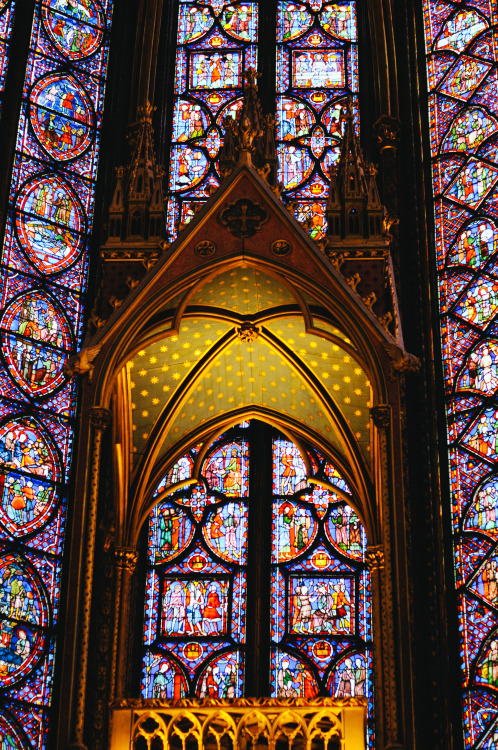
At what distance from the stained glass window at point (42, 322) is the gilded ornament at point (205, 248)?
7.97 ft

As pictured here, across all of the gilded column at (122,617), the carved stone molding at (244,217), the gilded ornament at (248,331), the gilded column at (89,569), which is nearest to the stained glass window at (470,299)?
the gilded ornament at (248,331)

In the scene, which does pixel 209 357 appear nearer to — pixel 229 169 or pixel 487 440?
pixel 229 169

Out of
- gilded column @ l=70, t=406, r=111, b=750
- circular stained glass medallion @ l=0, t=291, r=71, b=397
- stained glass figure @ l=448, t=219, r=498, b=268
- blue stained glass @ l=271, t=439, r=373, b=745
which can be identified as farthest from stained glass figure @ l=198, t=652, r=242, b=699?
stained glass figure @ l=448, t=219, r=498, b=268

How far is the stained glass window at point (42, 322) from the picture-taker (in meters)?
13.4

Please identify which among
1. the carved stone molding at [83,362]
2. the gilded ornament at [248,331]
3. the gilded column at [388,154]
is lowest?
the carved stone molding at [83,362]

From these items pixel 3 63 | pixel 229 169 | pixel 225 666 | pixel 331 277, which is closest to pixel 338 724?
pixel 225 666

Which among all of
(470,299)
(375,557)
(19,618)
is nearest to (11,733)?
(19,618)

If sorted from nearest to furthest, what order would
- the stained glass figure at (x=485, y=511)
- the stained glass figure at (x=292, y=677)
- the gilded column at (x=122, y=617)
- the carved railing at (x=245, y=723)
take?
the carved railing at (x=245, y=723), the gilded column at (x=122, y=617), the stained glass figure at (x=292, y=677), the stained glass figure at (x=485, y=511)

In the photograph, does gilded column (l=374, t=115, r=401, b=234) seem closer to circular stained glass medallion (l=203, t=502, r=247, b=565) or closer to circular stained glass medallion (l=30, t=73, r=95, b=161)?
circular stained glass medallion (l=30, t=73, r=95, b=161)

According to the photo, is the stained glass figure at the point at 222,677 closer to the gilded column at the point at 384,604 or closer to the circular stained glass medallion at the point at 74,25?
the gilded column at the point at 384,604

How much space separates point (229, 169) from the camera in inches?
527

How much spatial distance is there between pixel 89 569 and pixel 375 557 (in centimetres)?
251

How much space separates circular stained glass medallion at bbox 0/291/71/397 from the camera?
14.4 m

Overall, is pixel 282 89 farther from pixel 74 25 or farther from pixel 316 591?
pixel 316 591
